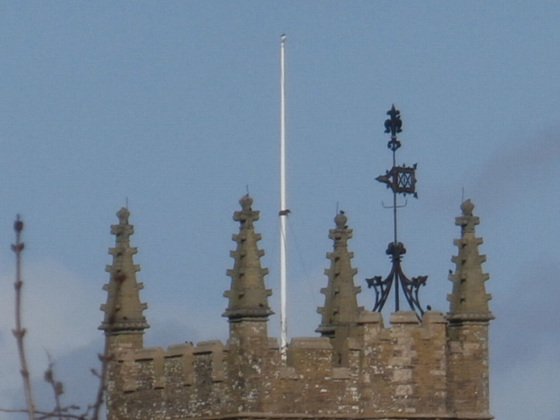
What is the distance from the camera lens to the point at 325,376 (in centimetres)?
3919

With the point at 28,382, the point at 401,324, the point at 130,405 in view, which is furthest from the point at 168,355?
the point at 28,382

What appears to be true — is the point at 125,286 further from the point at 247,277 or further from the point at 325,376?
the point at 325,376

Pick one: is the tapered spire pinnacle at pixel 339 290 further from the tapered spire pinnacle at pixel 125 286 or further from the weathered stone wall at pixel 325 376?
the tapered spire pinnacle at pixel 125 286

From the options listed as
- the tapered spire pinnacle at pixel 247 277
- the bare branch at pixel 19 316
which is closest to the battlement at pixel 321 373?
the tapered spire pinnacle at pixel 247 277

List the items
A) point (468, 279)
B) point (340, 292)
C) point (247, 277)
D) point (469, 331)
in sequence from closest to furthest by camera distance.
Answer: point (247, 277) < point (469, 331) < point (468, 279) < point (340, 292)

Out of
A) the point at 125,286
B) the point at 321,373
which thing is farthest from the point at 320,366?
the point at 125,286

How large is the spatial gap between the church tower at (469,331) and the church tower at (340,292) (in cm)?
193

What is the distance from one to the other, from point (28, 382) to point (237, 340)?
996 inches

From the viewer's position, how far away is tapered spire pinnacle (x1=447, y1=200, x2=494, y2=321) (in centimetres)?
4091

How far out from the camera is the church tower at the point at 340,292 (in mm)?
41875

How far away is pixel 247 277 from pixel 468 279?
4648mm

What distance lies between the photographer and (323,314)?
1673 inches

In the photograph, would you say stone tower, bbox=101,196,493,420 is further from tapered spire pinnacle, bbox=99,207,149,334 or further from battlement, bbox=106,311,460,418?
tapered spire pinnacle, bbox=99,207,149,334

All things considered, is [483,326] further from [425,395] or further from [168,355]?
[168,355]
